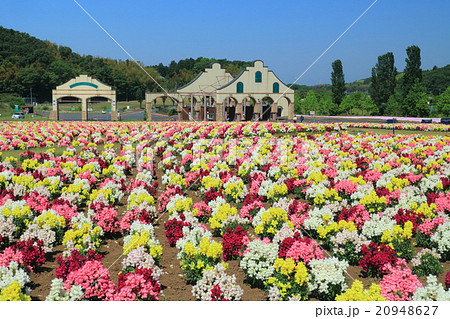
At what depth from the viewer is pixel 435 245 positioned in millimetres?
8461

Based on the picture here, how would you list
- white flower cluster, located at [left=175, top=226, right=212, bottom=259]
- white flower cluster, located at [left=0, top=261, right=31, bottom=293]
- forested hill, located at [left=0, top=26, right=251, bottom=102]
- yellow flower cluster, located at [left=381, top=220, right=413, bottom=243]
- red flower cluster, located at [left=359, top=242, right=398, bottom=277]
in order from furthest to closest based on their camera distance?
forested hill, located at [left=0, top=26, right=251, bottom=102] → yellow flower cluster, located at [left=381, top=220, right=413, bottom=243] → white flower cluster, located at [left=175, top=226, right=212, bottom=259] → red flower cluster, located at [left=359, top=242, right=398, bottom=277] → white flower cluster, located at [left=0, top=261, right=31, bottom=293]

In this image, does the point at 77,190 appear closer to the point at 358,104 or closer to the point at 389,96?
the point at 389,96

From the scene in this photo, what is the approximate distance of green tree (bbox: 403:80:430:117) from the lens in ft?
209

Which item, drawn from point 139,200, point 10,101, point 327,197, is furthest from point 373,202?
point 10,101

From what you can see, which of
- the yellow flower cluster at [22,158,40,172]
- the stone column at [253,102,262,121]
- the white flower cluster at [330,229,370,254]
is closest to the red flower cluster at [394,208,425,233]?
the white flower cluster at [330,229,370,254]

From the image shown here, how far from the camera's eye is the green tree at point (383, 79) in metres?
79.6

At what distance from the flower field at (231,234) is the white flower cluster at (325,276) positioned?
0.02 meters

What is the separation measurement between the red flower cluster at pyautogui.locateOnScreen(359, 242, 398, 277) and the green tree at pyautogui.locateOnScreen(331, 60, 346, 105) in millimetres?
84494

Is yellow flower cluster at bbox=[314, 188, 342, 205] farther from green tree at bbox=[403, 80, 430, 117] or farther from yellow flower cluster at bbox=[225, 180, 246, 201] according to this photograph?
green tree at bbox=[403, 80, 430, 117]

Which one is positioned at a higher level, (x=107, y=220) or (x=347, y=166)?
(x=347, y=166)

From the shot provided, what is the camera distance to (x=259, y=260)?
7.18 metres

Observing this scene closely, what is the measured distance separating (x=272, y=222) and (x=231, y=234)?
130 centimetres
